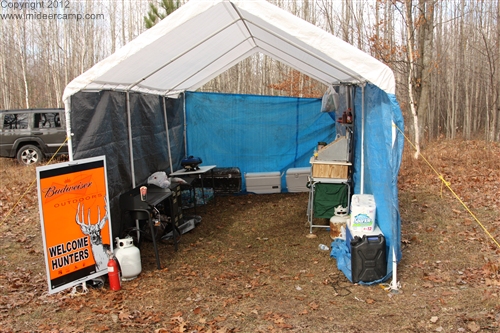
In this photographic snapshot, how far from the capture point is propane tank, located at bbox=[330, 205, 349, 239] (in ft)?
19.2

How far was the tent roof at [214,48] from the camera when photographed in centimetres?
396

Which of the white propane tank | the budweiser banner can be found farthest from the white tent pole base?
the budweiser banner

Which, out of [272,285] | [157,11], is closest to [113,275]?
[272,285]

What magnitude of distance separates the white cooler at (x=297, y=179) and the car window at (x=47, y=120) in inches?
279

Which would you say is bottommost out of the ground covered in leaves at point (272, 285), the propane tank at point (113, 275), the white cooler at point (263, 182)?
the ground covered in leaves at point (272, 285)

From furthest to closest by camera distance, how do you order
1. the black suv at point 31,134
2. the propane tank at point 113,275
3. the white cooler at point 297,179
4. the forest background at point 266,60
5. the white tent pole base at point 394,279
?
the forest background at point 266,60 < the black suv at point 31,134 < the white cooler at point 297,179 < the propane tank at point 113,275 < the white tent pole base at point 394,279

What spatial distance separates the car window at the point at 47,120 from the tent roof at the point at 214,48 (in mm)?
5471

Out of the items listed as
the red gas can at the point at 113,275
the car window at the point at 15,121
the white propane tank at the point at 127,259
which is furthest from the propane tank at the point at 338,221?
the car window at the point at 15,121

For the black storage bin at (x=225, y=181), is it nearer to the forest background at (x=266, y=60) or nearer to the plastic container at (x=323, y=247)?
the plastic container at (x=323, y=247)

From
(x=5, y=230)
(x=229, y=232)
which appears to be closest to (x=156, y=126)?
(x=229, y=232)

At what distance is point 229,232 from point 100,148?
2543 millimetres

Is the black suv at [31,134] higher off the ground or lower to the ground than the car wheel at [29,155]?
higher

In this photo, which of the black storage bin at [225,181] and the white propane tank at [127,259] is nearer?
the white propane tank at [127,259]

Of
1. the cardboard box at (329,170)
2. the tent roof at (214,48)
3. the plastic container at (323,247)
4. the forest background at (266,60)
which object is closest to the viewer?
the tent roof at (214,48)
